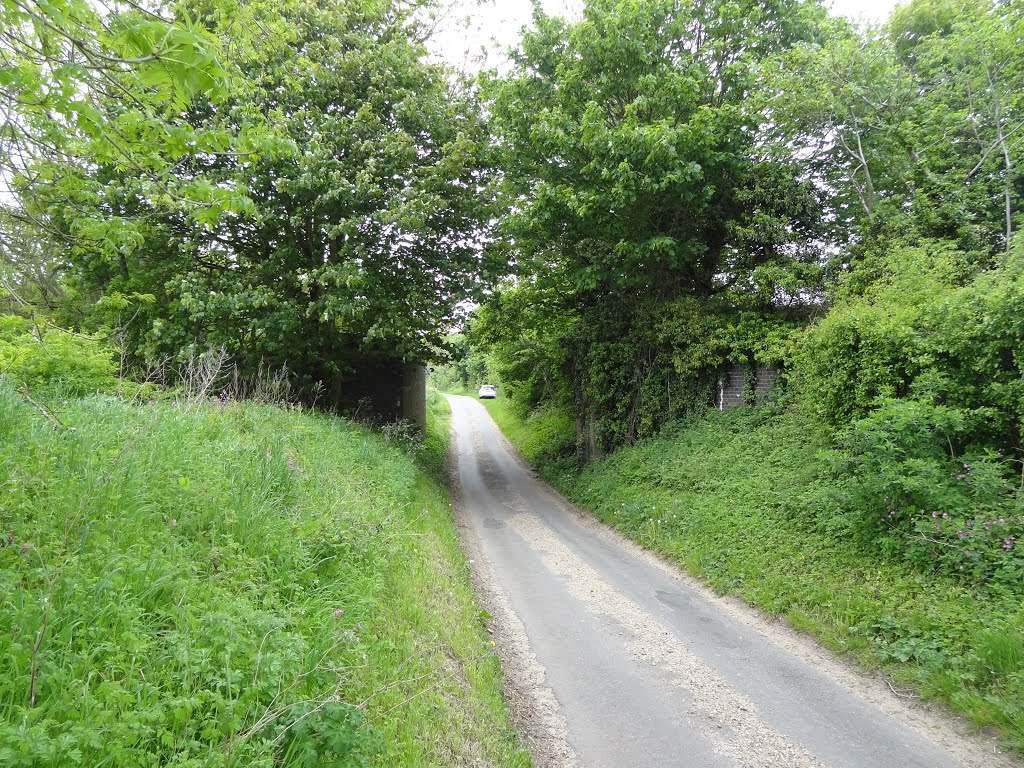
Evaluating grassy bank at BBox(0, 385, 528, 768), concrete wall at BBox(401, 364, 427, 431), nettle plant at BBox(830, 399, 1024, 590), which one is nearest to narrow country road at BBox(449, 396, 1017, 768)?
grassy bank at BBox(0, 385, 528, 768)

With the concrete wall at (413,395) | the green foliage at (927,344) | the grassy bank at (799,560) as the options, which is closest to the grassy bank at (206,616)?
the grassy bank at (799,560)

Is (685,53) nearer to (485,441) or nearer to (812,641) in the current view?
(812,641)

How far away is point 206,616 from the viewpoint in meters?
2.86

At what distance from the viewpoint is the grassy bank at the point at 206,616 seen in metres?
2.18

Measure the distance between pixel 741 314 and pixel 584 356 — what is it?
5387mm

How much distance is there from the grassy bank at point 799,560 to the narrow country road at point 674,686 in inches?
14.2

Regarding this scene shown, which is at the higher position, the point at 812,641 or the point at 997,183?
the point at 997,183

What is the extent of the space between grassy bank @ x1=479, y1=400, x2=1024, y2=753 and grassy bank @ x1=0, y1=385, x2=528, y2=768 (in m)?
3.89

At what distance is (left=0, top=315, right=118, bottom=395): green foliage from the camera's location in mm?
6175

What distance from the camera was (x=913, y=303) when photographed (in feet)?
25.8

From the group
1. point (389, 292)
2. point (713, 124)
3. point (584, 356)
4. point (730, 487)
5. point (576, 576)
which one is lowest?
point (576, 576)

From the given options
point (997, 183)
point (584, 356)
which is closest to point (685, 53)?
point (997, 183)

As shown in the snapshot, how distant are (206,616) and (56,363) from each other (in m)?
5.96

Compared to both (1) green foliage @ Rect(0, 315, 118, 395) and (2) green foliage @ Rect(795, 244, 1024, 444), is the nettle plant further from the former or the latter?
(1) green foliage @ Rect(0, 315, 118, 395)
